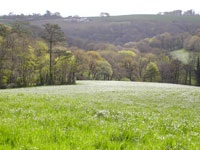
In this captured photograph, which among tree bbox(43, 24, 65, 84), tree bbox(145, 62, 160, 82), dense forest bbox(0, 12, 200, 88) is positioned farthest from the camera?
tree bbox(145, 62, 160, 82)

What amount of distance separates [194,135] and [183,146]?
66.5 inches

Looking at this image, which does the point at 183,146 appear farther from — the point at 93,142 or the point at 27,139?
the point at 27,139

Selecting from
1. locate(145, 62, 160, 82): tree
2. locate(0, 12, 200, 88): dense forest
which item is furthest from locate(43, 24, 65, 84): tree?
Result: locate(145, 62, 160, 82): tree

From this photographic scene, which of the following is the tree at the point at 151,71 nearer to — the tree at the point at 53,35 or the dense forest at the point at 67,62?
the dense forest at the point at 67,62

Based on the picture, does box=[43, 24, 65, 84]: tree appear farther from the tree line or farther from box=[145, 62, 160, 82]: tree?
box=[145, 62, 160, 82]: tree

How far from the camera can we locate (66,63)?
74125 millimetres

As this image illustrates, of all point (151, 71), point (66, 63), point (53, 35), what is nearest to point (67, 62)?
point (66, 63)

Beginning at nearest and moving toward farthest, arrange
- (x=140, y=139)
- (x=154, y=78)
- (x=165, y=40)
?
(x=140, y=139) → (x=154, y=78) → (x=165, y=40)

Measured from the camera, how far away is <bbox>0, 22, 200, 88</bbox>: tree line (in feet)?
188

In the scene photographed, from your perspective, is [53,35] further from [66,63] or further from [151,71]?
[151,71]

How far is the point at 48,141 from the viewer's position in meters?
5.13

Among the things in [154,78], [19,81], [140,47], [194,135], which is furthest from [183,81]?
[194,135]

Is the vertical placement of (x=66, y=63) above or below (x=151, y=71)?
above

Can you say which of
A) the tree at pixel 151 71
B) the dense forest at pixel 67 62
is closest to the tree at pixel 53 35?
the dense forest at pixel 67 62
